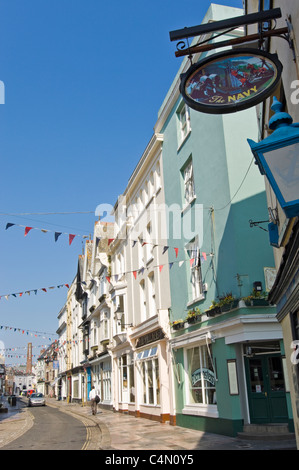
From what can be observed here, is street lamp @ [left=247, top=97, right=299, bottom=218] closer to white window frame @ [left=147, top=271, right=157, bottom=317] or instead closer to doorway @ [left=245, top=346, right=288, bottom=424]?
doorway @ [left=245, top=346, right=288, bottom=424]

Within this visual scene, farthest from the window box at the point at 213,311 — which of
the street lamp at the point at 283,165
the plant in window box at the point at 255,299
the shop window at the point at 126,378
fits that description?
the shop window at the point at 126,378

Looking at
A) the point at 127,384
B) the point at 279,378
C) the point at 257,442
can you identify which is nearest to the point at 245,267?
the point at 279,378

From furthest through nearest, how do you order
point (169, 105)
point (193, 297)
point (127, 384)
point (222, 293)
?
1. point (127, 384)
2. point (169, 105)
3. point (193, 297)
4. point (222, 293)

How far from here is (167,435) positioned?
559 inches

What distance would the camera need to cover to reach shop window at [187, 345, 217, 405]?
563 inches

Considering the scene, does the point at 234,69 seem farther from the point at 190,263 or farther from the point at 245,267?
the point at 190,263

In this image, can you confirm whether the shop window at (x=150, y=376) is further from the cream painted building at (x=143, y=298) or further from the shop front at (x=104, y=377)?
the shop front at (x=104, y=377)

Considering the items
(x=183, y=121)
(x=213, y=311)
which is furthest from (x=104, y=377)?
(x=183, y=121)

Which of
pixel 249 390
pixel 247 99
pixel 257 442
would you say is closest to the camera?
pixel 247 99

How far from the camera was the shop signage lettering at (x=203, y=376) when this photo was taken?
14.2m

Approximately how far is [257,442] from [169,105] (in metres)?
13.6

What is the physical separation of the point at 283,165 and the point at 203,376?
11.9m

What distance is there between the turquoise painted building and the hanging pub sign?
25.5 ft

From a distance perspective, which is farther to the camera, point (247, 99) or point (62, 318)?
point (62, 318)
